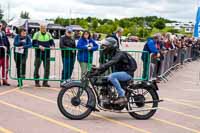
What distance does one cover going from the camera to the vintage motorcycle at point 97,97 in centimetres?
840

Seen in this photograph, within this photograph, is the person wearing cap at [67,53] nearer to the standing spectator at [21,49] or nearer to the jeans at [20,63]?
the standing spectator at [21,49]

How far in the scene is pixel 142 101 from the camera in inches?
342

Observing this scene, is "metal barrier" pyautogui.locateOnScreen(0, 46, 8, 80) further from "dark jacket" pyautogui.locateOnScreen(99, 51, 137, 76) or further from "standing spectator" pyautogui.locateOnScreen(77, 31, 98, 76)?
"dark jacket" pyautogui.locateOnScreen(99, 51, 137, 76)

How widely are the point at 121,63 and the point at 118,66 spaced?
0.30 feet

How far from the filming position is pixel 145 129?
7.88m

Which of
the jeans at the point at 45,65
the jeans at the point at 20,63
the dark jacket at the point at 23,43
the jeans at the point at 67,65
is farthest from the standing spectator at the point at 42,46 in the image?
the jeans at the point at 67,65

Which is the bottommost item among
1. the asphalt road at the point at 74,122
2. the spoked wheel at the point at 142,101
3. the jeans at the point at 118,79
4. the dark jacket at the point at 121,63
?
the asphalt road at the point at 74,122

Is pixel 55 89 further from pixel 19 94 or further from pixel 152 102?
pixel 152 102

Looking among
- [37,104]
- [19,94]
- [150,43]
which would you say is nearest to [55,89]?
[19,94]

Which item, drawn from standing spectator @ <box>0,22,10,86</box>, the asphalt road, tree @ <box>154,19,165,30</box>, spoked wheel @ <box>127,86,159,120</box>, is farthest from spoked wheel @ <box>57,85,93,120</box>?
tree @ <box>154,19,165,30</box>

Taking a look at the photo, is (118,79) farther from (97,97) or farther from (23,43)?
(23,43)

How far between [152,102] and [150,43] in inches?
221

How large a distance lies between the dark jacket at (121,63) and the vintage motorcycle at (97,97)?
0.19 metres

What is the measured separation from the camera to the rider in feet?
27.6
